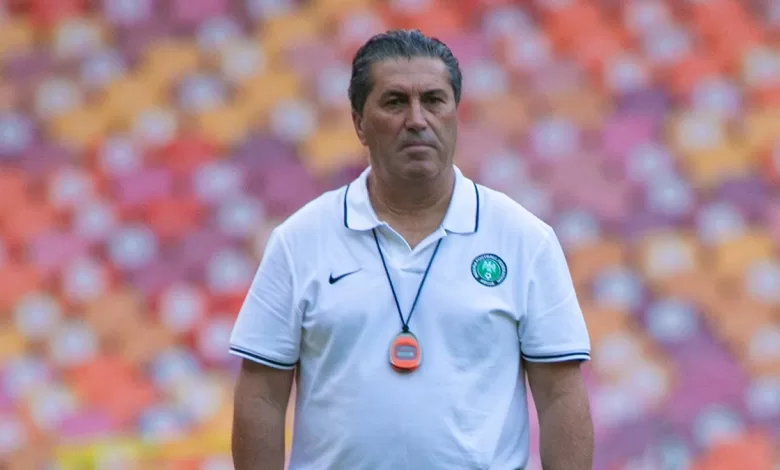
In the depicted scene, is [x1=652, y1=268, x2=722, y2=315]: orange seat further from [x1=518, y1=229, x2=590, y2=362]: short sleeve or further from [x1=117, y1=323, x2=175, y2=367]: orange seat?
[x1=518, y1=229, x2=590, y2=362]: short sleeve

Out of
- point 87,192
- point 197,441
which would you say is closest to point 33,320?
point 87,192

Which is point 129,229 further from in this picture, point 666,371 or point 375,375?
point 375,375

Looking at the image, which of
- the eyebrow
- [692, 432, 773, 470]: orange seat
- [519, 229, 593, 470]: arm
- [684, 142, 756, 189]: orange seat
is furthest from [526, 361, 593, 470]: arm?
[684, 142, 756, 189]: orange seat

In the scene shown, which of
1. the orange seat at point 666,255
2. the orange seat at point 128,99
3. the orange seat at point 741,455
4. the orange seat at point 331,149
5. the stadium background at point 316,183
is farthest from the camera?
the orange seat at point 128,99

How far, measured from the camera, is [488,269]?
195 cm

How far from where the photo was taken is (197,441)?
3.60 metres

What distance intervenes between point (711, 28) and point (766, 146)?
483mm

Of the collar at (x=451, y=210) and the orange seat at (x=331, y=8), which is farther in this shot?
the orange seat at (x=331, y=8)

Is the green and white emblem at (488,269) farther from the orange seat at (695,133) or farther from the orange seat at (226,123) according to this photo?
the orange seat at (695,133)

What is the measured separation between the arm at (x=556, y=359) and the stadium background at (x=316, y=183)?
1642 mm

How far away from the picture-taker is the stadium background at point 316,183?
3836mm

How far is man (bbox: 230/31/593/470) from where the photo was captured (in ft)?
6.25

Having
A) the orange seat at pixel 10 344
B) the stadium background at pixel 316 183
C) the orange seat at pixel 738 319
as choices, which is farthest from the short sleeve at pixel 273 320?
the orange seat at pixel 738 319

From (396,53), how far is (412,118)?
0.11m
